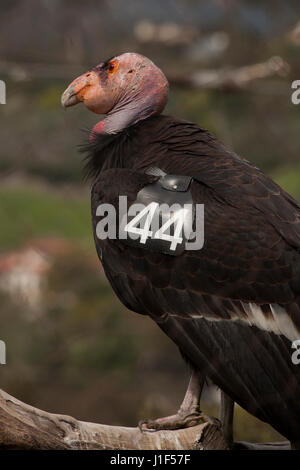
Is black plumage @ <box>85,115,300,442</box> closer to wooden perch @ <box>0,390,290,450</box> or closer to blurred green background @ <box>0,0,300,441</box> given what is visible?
wooden perch @ <box>0,390,290,450</box>

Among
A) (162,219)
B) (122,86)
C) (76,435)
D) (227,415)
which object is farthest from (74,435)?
(122,86)

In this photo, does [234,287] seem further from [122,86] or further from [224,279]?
[122,86]

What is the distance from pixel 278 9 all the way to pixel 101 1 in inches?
99.1

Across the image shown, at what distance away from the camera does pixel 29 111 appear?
1203 centimetres

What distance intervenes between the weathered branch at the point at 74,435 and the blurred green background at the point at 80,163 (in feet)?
24.2

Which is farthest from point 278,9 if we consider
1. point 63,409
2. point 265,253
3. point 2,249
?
point 265,253

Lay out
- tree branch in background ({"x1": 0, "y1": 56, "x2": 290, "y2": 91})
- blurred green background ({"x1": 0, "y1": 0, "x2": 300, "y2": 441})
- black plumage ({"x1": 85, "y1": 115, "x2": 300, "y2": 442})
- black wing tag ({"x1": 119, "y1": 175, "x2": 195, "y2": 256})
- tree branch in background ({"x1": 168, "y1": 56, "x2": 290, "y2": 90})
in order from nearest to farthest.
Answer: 1. black plumage ({"x1": 85, "y1": 115, "x2": 300, "y2": 442})
2. black wing tag ({"x1": 119, "y1": 175, "x2": 195, "y2": 256})
3. tree branch in background ({"x1": 0, "y1": 56, "x2": 290, "y2": 91})
4. tree branch in background ({"x1": 168, "y1": 56, "x2": 290, "y2": 90})
5. blurred green background ({"x1": 0, "y1": 0, "x2": 300, "y2": 441})

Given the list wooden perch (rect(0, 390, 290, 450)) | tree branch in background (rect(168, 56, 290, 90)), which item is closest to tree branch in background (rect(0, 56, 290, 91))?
tree branch in background (rect(168, 56, 290, 90))

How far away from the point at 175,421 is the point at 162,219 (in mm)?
849

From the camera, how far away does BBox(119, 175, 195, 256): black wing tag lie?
335 cm

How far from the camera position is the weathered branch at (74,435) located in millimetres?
3010

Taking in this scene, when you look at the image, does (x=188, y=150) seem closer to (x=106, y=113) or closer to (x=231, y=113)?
(x=106, y=113)

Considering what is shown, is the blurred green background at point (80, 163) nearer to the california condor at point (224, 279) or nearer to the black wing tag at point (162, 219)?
the california condor at point (224, 279)

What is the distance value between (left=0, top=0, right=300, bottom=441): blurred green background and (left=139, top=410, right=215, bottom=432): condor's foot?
7.29 meters
